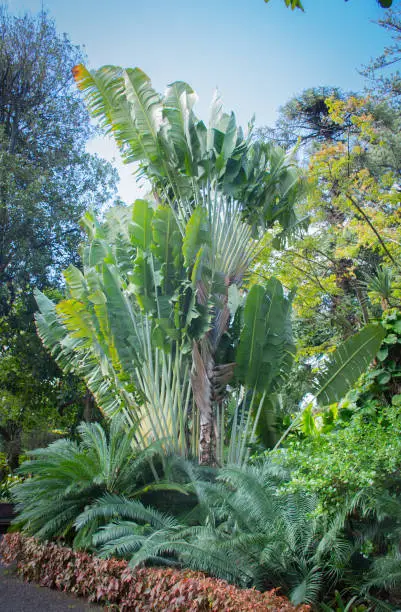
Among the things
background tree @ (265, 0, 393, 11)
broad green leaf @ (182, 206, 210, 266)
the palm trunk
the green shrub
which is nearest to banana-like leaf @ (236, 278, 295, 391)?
the palm trunk

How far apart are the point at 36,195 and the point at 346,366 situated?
11248 mm

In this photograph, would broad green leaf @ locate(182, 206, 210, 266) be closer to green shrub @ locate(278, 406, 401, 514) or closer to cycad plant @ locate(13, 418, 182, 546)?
cycad plant @ locate(13, 418, 182, 546)

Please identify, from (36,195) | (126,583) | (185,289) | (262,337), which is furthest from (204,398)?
(36,195)

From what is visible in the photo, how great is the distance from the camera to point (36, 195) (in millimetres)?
16047

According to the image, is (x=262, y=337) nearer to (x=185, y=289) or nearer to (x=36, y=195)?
(x=185, y=289)

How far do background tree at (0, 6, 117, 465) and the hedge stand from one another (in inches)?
324

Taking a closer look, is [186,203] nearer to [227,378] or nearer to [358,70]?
[227,378]

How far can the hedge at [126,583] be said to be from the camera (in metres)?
4.77

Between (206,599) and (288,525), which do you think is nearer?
(206,599)

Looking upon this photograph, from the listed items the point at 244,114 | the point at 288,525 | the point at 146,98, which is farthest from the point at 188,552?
the point at 244,114

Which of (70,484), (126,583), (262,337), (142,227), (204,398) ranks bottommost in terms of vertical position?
(126,583)

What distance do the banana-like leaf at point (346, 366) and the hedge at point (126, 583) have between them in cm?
368

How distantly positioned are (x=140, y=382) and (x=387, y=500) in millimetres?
5395

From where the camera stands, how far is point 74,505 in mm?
7645
